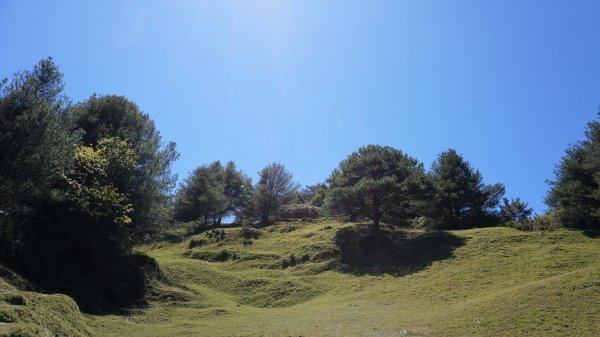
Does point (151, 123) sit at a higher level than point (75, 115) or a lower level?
higher

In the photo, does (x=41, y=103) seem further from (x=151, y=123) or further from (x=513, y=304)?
(x=513, y=304)

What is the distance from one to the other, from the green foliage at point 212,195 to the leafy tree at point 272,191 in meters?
5.52

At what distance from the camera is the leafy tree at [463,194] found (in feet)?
147

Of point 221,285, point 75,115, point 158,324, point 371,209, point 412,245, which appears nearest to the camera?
point 158,324

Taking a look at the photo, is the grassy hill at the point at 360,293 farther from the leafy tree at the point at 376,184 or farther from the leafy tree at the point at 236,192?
the leafy tree at the point at 236,192

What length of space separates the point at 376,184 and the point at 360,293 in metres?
12.3

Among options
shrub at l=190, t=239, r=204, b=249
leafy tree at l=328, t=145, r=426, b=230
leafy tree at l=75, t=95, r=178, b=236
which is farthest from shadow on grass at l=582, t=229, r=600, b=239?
shrub at l=190, t=239, r=204, b=249

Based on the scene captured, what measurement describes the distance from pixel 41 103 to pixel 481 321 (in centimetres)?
2187

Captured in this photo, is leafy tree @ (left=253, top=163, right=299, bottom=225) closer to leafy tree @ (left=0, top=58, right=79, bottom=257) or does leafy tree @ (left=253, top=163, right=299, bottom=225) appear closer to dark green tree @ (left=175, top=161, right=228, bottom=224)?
dark green tree @ (left=175, top=161, right=228, bottom=224)

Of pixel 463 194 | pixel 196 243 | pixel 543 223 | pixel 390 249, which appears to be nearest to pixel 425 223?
pixel 463 194

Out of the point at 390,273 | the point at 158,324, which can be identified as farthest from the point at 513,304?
the point at 158,324

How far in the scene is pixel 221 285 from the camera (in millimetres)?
31172

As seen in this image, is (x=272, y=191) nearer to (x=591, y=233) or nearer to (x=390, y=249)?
(x=390, y=249)

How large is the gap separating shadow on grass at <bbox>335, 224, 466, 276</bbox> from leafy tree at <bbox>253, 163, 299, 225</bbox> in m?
25.4
